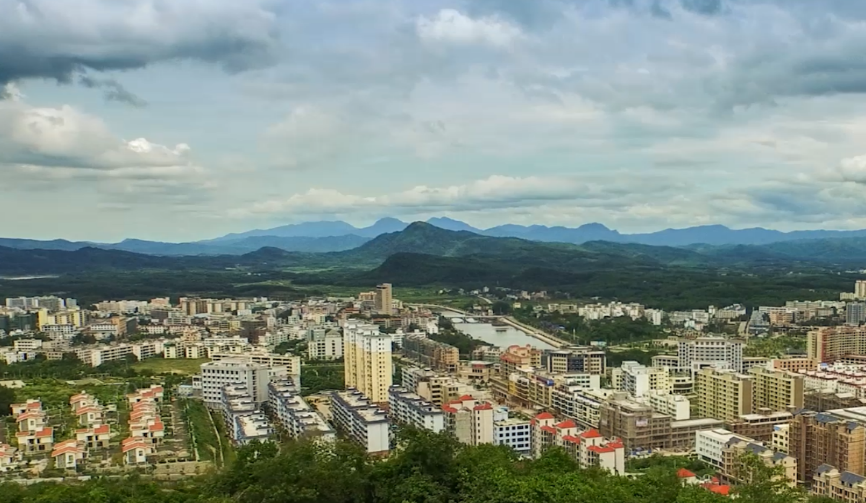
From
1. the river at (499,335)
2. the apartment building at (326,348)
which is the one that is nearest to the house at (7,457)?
the apartment building at (326,348)

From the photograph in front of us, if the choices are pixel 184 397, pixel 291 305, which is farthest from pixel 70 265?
pixel 184 397

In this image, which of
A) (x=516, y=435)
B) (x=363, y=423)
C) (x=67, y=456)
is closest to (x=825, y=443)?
(x=516, y=435)

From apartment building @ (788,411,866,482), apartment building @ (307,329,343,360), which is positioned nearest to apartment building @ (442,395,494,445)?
apartment building @ (788,411,866,482)

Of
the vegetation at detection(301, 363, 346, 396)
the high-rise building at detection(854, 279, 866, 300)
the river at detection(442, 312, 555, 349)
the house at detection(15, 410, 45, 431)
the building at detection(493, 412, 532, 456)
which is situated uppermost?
the high-rise building at detection(854, 279, 866, 300)

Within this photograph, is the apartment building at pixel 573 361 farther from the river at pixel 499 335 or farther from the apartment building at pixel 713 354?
the river at pixel 499 335

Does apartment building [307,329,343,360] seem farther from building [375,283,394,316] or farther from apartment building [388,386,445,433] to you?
building [375,283,394,316]

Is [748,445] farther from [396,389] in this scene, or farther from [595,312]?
[595,312]

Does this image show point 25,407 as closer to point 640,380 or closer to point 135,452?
point 135,452
